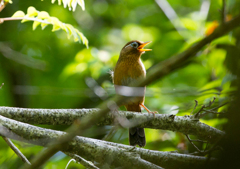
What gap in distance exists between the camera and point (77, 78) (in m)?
6.58

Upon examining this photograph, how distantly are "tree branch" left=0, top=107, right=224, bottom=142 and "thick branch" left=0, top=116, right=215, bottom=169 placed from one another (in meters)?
0.20

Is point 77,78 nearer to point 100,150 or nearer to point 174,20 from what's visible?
point 174,20

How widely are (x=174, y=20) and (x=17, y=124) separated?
16.4 feet

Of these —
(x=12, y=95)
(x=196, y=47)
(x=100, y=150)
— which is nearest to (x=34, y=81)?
(x=12, y=95)

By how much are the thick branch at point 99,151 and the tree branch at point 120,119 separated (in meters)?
0.20

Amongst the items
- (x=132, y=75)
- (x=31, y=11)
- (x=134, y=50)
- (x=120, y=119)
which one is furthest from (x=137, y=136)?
(x=31, y=11)

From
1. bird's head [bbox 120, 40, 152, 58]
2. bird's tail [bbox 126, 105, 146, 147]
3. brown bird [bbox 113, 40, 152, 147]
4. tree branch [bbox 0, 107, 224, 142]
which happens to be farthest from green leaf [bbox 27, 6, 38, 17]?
bird's tail [bbox 126, 105, 146, 147]

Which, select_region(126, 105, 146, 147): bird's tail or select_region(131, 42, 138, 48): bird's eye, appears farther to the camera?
select_region(131, 42, 138, 48): bird's eye

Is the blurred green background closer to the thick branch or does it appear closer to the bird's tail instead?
the bird's tail

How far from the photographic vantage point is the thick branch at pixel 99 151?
2.57m

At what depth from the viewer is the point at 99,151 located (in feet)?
8.97

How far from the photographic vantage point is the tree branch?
2.82 m

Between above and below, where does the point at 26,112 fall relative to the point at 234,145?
below

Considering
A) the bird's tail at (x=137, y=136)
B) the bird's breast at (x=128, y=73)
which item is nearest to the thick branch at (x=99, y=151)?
the bird's tail at (x=137, y=136)
